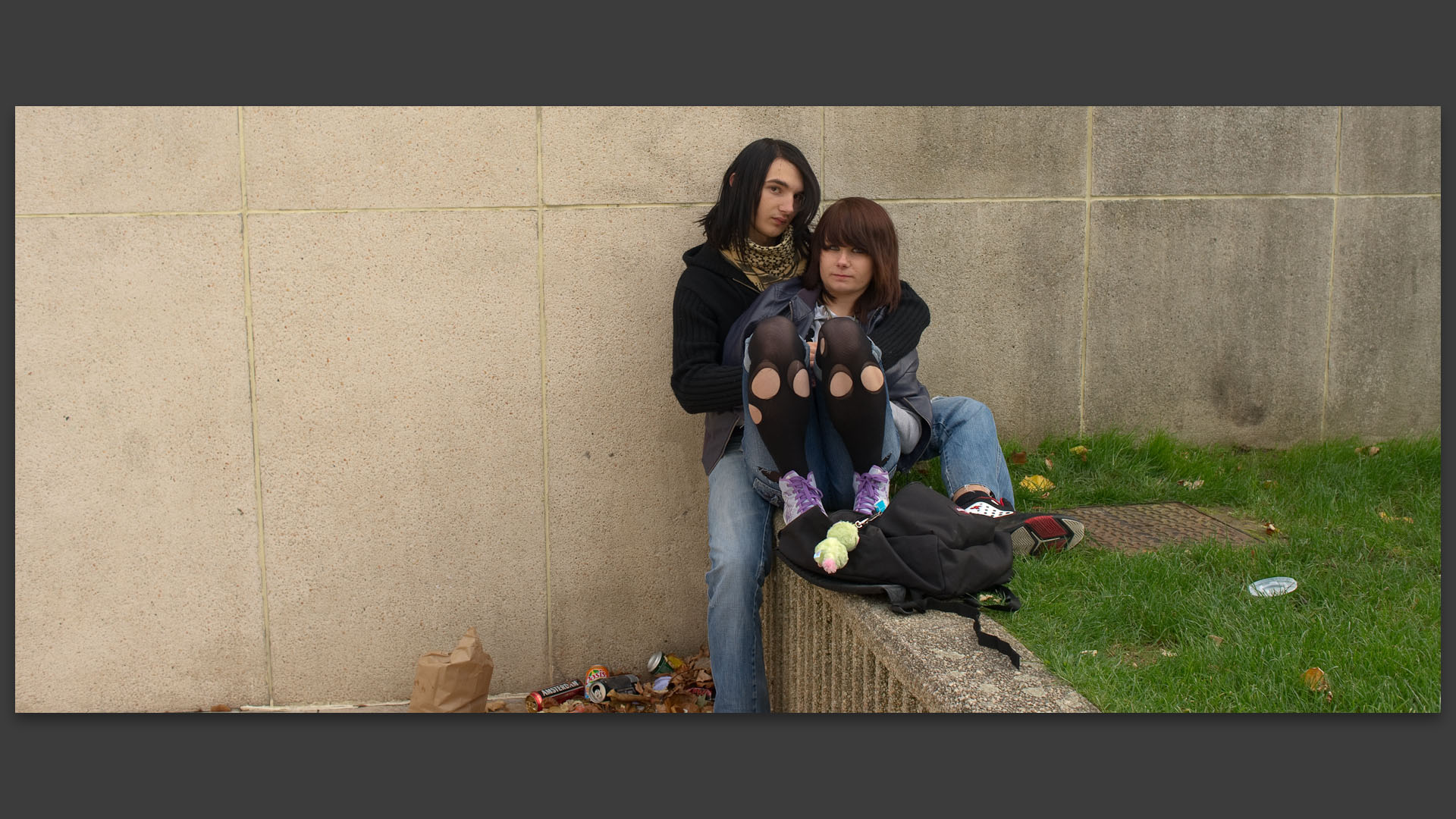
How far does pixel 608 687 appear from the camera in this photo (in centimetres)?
467

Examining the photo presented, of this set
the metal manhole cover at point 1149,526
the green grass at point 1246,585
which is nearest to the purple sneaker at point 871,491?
the green grass at point 1246,585

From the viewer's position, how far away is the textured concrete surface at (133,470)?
4410 mm

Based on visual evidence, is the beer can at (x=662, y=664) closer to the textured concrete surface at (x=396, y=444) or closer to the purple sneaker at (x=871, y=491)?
the textured concrete surface at (x=396, y=444)

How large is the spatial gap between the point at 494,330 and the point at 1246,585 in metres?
3.02

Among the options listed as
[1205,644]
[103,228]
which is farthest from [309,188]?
[1205,644]

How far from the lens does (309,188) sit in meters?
4.37

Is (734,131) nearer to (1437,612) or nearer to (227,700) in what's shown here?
(1437,612)

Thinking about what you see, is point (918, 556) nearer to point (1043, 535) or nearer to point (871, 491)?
point (871, 491)

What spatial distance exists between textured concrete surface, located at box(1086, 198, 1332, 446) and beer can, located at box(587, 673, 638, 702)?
2394 mm

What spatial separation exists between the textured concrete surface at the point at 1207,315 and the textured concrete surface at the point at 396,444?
102 inches

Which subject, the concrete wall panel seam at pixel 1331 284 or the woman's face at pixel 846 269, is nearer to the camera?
the woman's face at pixel 846 269

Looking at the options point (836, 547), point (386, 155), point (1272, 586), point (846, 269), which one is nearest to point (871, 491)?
point (836, 547)

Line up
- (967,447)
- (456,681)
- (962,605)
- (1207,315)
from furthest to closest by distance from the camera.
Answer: (1207,315) < (456,681) < (967,447) < (962,605)

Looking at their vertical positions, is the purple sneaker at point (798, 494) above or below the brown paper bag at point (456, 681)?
above
